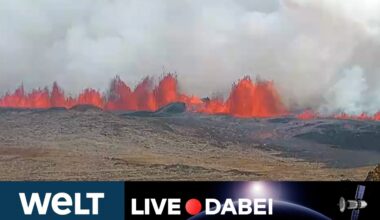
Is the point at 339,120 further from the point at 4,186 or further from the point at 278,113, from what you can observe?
the point at 4,186

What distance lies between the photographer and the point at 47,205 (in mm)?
19453

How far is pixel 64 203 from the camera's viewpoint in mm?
19469

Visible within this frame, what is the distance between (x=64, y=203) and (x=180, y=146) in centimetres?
9954

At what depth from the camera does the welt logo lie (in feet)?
63.7

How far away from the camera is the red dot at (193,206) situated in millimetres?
19359

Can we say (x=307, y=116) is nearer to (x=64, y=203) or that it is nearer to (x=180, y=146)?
(x=180, y=146)

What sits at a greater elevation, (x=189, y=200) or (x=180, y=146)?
(x=180, y=146)

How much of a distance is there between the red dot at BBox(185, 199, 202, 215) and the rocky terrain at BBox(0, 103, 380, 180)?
8334 cm

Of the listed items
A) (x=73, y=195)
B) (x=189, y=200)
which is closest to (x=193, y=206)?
(x=189, y=200)

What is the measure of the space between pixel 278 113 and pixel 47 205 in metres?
95.3

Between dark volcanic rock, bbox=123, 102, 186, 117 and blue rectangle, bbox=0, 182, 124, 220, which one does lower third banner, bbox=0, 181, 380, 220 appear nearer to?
blue rectangle, bbox=0, 182, 124, 220

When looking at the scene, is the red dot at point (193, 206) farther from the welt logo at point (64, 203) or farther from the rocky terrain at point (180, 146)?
the rocky terrain at point (180, 146)

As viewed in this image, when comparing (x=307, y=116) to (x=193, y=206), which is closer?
(x=193, y=206)

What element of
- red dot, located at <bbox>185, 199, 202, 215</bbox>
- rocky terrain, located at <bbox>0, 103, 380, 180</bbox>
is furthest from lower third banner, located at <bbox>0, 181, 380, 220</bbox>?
rocky terrain, located at <bbox>0, 103, 380, 180</bbox>
